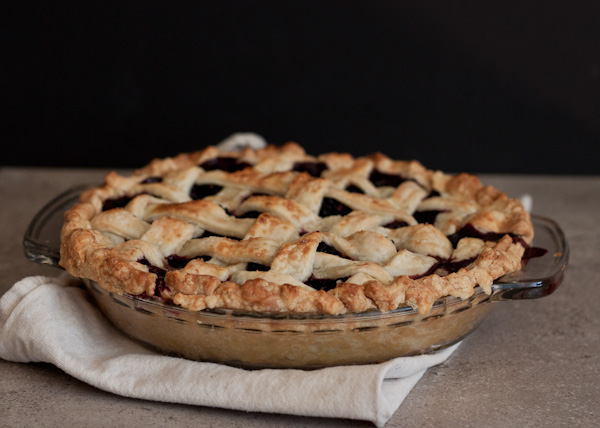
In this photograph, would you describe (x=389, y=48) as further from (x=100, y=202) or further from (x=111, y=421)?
(x=111, y=421)

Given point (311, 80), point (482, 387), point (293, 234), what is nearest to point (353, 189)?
point (293, 234)

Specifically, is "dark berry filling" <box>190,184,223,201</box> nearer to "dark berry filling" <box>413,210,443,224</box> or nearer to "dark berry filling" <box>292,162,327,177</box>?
"dark berry filling" <box>292,162,327,177</box>

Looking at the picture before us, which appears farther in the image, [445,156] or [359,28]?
[445,156]

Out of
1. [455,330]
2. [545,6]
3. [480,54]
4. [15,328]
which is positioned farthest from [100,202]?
[545,6]

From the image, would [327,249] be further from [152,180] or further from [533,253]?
[152,180]

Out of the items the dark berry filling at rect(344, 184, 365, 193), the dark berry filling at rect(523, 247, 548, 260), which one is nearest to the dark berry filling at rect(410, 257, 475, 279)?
the dark berry filling at rect(523, 247, 548, 260)
